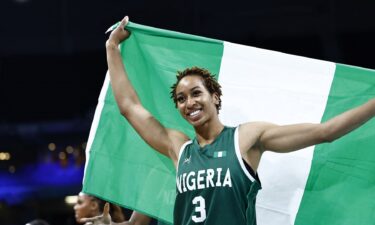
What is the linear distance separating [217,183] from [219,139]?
0.68 ft

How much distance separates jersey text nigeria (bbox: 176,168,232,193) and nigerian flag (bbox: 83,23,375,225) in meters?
0.62

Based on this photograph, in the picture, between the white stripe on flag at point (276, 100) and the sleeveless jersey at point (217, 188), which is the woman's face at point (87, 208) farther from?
the sleeveless jersey at point (217, 188)

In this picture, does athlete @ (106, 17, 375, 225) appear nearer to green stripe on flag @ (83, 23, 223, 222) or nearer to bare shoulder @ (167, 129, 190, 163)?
bare shoulder @ (167, 129, 190, 163)

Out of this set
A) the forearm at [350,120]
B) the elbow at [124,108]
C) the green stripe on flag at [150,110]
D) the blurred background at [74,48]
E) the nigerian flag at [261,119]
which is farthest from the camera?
the blurred background at [74,48]

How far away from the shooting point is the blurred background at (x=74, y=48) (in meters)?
13.1

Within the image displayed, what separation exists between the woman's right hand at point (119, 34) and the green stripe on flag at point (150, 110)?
4 cm

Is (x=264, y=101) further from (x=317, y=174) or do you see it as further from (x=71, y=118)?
(x=71, y=118)

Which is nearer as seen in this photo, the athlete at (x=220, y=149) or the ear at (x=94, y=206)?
the athlete at (x=220, y=149)

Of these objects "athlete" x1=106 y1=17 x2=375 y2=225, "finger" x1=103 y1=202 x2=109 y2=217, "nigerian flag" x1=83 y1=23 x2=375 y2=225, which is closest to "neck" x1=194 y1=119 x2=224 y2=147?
"athlete" x1=106 y1=17 x2=375 y2=225

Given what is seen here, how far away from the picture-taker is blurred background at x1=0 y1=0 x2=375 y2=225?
13086 mm

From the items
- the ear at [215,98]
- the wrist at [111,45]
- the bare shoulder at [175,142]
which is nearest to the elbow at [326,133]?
the ear at [215,98]

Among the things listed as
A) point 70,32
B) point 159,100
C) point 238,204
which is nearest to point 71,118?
point 70,32

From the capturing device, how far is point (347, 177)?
12.1 feet

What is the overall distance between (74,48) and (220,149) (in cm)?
1053
